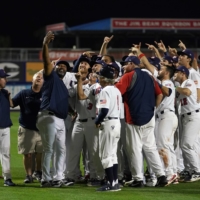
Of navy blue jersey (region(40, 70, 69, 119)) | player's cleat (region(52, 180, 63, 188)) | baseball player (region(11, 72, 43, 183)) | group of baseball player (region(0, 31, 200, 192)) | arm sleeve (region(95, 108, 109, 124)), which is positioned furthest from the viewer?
baseball player (region(11, 72, 43, 183))

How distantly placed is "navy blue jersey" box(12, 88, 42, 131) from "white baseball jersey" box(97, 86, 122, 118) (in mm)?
1489

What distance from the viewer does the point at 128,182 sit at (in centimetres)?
1000

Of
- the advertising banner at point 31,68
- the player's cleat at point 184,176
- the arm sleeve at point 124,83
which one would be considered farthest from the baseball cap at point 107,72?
the advertising banner at point 31,68

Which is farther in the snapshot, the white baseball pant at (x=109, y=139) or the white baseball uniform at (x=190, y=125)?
the white baseball uniform at (x=190, y=125)

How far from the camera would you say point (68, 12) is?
81.8 meters

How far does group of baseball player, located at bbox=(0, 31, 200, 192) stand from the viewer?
930cm

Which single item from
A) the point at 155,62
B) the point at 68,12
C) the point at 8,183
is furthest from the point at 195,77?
the point at 68,12

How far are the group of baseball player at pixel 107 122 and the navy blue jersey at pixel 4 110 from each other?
0.05ft

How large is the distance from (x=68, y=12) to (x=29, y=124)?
237ft

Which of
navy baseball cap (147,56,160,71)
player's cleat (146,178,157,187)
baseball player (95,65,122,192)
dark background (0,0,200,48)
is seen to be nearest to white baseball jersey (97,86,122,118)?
baseball player (95,65,122,192)

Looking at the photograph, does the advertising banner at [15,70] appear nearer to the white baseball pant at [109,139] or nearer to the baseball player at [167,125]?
the baseball player at [167,125]

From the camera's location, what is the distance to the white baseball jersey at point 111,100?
907 cm

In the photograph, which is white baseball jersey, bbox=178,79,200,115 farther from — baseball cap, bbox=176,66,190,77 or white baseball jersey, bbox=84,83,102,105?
white baseball jersey, bbox=84,83,102,105

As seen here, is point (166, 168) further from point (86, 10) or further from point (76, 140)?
point (86, 10)
